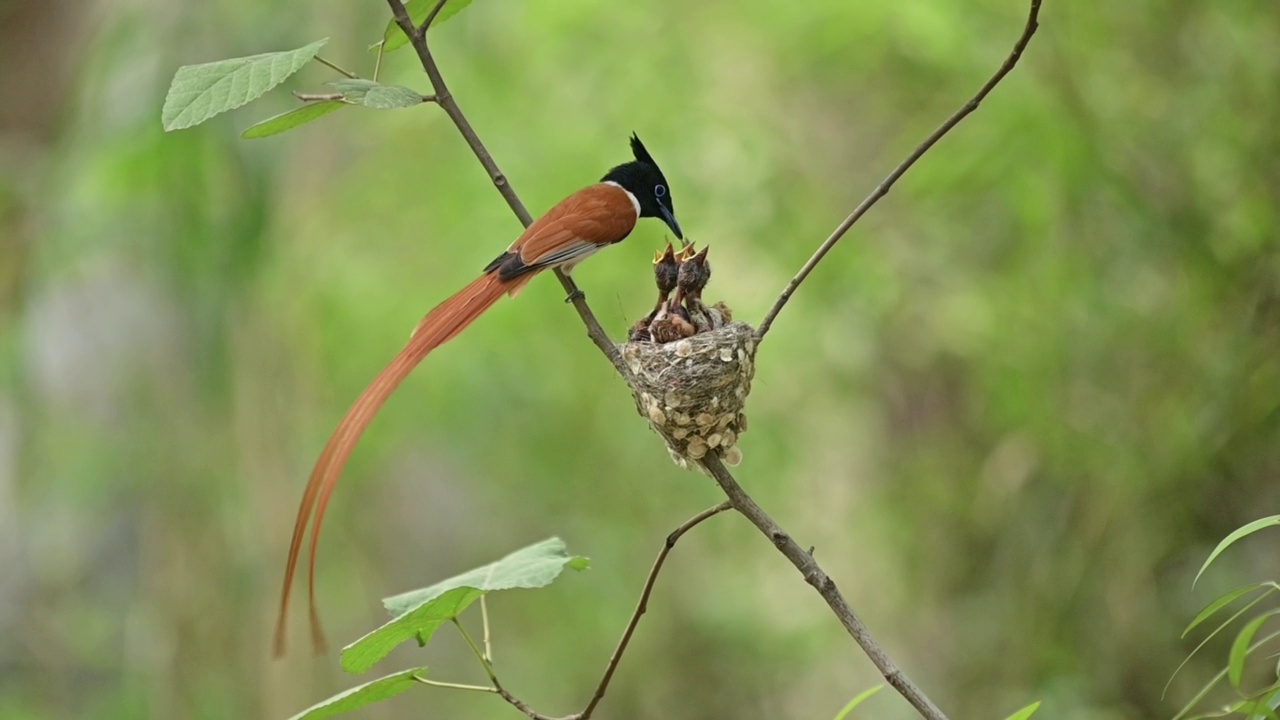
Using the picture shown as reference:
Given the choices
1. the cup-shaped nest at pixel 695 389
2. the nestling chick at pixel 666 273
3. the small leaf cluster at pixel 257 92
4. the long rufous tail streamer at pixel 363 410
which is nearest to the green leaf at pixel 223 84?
the small leaf cluster at pixel 257 92

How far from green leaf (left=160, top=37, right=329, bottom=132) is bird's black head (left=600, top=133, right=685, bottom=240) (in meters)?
0.71

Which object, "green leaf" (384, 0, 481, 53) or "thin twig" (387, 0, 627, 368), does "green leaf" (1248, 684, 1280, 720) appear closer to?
"thin twig" (387, 0, 627, 368)

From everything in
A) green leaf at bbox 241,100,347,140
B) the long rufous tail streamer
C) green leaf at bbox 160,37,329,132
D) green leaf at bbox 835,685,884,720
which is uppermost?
green leaf at bbox 160,37,329,132

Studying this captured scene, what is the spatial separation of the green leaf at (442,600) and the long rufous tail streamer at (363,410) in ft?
0.25

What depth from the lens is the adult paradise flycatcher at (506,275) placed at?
3.07ft

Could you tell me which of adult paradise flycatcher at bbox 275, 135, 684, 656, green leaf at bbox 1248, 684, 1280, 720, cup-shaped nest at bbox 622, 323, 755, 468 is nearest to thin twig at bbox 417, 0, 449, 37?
adult paradise flycatcher at bbox 275, 135, 684, 656

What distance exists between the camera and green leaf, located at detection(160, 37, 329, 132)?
977 millimetres

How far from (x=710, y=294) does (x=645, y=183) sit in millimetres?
2106

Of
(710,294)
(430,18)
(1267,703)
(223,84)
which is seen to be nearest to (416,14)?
(430,18)

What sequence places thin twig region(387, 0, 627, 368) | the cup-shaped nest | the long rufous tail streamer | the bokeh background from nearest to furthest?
the long rufous tail streamer
thin twig region(387, 0, 627, 368)
the cup-shaped nest
the bokeh background

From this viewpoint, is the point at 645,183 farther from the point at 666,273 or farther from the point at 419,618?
the point at 419,618

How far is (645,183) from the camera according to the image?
168cm

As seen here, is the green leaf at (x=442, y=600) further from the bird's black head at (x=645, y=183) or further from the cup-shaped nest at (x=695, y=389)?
the bird's black head at (x=645, y=183)

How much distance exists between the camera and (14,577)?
15.2ft
